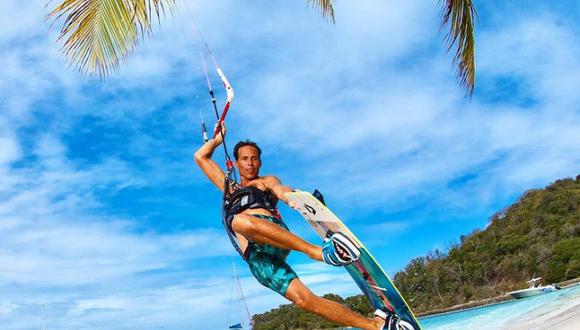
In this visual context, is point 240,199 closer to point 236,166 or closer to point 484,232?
point 236,166

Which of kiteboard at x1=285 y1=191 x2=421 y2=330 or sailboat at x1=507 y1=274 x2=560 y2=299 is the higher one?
sailboat at x1=507 y1=274 x2=560 y2=299

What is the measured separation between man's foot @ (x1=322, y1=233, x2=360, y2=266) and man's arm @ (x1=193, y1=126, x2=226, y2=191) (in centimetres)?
Answer: 121

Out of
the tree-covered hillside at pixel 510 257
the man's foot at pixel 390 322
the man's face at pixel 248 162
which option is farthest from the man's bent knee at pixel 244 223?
the tree-covered hillside at pixel 510 257

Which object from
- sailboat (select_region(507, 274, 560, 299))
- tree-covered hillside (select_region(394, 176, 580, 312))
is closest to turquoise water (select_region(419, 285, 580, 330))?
sailboat (select_region(507, 274, 560, 299))

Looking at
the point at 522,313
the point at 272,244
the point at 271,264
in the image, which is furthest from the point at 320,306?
the point at 522,313

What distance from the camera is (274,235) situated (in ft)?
14.2

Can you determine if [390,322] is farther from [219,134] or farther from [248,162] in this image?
[219,134]

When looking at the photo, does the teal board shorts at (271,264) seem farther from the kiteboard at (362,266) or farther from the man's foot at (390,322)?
the man's foot at (390,322)

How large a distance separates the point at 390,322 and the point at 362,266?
0.47 metres

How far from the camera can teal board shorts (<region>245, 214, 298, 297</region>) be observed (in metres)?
4.53

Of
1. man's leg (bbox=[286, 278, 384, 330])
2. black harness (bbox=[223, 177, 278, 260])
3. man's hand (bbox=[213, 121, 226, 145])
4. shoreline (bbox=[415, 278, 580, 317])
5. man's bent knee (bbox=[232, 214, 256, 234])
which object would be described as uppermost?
shoreline (bbox=[415, 278, 580, 317])

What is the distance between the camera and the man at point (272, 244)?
4316mm

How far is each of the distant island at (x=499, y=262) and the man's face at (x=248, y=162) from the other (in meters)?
39.8

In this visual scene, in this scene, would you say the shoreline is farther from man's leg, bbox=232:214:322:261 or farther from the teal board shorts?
man's leg, bbox=232:214:322:261
